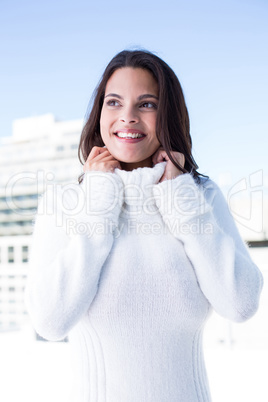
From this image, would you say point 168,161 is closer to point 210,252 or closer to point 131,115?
point 131,115

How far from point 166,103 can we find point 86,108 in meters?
0.31

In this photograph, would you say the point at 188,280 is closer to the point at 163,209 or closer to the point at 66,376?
the point at 163,209

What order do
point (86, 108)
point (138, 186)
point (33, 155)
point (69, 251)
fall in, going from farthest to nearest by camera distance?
point (33, 155) → point (86, 108) → point (138, 186) → point (69, 251)

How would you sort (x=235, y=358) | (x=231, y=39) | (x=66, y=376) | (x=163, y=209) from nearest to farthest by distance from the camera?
(x=163, y=209) < (x=66, y=376) < (x=235, y=358) < (x=231, y=39)

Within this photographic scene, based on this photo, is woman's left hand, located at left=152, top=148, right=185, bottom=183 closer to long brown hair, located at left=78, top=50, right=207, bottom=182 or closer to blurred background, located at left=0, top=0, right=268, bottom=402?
long brown hair, located at left=78, top=50, right=207, bottom=182

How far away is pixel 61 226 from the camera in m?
0.94

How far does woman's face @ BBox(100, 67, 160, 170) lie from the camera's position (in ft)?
3.35

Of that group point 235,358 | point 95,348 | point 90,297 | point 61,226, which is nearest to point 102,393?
point 95,348

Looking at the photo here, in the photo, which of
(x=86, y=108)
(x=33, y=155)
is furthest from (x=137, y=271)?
(x=33, y=155)

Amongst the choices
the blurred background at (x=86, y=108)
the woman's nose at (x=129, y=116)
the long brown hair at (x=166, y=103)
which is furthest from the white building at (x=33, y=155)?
the woman's nose at (x=129, y=116)

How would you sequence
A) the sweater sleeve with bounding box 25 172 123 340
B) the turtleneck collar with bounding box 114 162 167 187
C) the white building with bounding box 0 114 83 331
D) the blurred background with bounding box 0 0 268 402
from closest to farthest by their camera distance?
the sweater sleeve with bounding box 25 172 123 340 → the turtleneck collar with bounding box 114 162 167 187 → the blurred background with bounding box 0 0 268 402 → the white building with bounding box 0 114 83 331

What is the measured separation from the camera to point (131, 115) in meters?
1.01

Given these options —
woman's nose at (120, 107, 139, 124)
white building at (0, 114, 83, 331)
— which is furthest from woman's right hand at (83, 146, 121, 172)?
white building at (0, 114, 83, 331)

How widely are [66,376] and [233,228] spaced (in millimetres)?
2192
